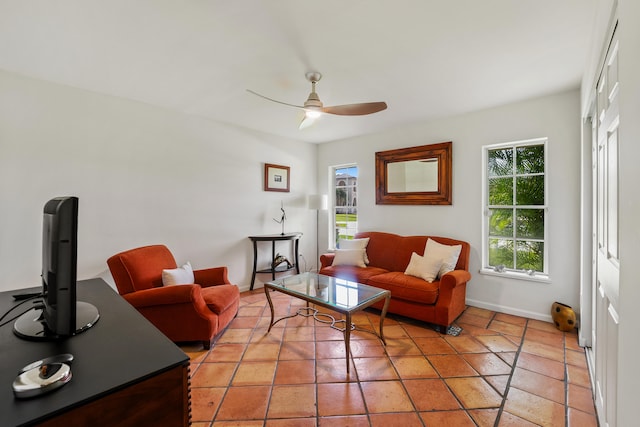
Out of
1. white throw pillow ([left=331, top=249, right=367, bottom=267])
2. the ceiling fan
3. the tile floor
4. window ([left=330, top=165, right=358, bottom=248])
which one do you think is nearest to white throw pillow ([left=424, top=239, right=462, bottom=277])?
the tile floor

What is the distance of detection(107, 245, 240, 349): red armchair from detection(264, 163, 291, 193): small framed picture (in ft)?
7.00

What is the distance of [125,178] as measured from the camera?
317 centimetres

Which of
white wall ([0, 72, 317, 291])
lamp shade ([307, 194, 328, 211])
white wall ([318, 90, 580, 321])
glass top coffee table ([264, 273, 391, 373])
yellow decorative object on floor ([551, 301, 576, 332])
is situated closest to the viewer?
glass top coffee table ([264, 273, 391, 373])

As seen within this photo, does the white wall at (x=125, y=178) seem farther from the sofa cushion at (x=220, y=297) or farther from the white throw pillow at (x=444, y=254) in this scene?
the white throw pillow at (x=444, y=254)

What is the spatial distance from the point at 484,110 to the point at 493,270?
1916mm

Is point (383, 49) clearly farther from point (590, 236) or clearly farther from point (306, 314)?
point (306, 314)

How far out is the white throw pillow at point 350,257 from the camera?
389 cm

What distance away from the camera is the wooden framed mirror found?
373 centimetres

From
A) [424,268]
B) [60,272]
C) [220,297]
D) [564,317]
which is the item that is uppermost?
[60,272]

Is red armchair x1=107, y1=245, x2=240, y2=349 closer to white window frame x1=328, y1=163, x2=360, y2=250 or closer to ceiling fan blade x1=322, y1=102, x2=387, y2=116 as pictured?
ceiling fan blade x1=322, y1=102, x2=387, y2=116

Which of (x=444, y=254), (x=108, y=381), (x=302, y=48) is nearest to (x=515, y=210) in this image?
(x=444, y=254)

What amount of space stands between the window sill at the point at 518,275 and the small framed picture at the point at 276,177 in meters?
3.09

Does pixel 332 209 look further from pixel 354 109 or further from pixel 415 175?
pixel 354 109

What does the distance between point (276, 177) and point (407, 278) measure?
2555mm
